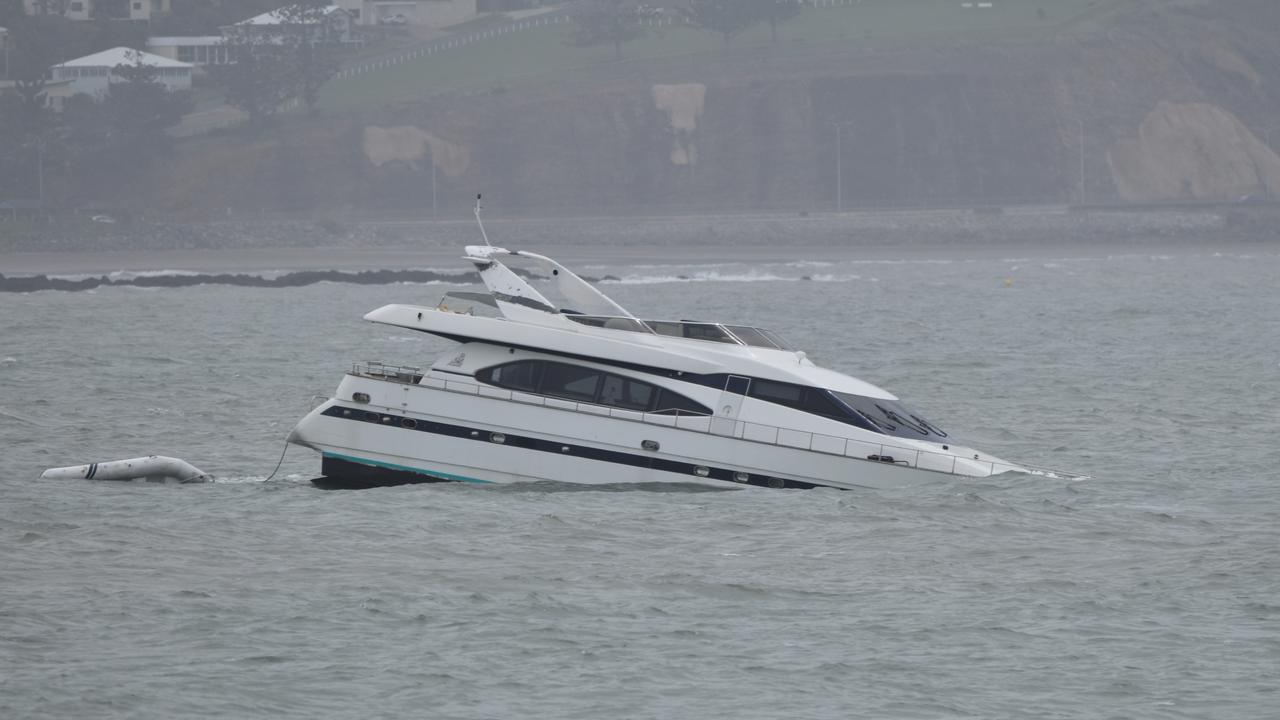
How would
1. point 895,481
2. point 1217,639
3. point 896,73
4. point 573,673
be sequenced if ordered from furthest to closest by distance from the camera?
point 896,73, point 895,481, point 1217,639, point 573,673

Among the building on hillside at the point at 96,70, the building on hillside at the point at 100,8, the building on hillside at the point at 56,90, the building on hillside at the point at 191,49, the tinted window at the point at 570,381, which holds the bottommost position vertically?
the tinted window at the point at 570,381

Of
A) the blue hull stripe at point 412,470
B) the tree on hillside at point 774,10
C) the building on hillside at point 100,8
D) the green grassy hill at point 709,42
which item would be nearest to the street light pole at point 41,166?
the green grassy hill at point 709,42

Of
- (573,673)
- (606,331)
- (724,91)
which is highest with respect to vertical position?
(724,91)

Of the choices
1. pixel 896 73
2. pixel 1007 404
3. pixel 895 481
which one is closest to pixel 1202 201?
pixel 896 73

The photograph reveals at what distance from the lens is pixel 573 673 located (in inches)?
675

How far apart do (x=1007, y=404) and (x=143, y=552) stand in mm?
21865

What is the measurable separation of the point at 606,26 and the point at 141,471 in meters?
132

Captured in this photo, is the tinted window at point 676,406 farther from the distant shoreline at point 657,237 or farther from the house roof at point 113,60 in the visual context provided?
the house roof at point 113,60

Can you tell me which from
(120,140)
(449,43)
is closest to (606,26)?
(449,43)

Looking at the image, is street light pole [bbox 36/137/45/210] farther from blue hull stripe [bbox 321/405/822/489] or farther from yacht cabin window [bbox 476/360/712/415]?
yacht cabin window [bbox 476/360/712/415]

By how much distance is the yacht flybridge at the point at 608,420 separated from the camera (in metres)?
24.5

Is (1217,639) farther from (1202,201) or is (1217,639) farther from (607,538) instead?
(1202,201)

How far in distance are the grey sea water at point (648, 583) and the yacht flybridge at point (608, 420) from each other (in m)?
0.42

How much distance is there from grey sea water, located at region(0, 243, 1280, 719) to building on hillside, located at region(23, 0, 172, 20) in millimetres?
136016
